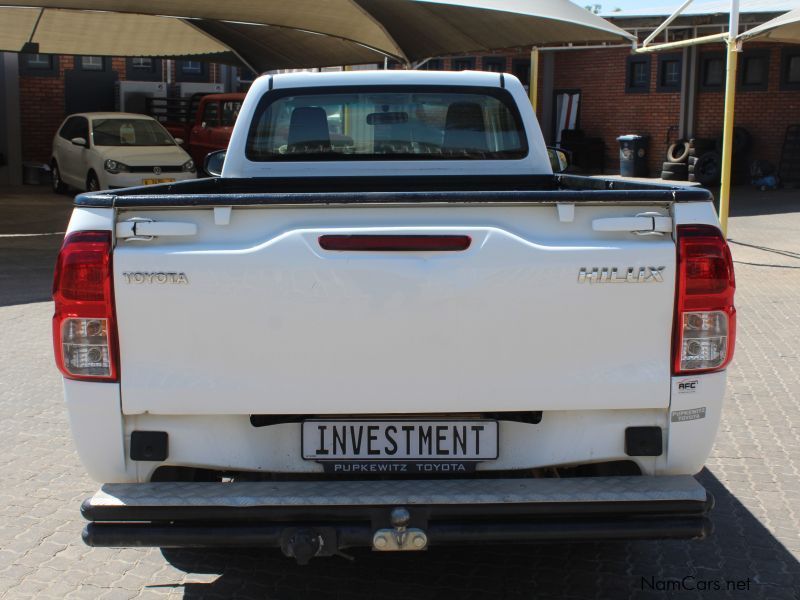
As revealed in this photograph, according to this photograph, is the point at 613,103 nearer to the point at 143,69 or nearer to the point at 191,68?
the point at 191,68

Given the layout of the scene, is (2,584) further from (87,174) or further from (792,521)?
(87,174)

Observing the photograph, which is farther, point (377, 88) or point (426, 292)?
point (377, 88)

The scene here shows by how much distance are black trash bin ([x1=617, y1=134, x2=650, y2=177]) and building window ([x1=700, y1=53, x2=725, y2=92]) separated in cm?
198

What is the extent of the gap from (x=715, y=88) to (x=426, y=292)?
25.2m

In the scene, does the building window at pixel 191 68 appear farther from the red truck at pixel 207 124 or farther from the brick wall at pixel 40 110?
the brick wall at pixel 40 110

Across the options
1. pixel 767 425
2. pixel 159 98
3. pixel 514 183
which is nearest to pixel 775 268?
pixel 767 425

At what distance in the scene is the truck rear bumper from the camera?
125 inches

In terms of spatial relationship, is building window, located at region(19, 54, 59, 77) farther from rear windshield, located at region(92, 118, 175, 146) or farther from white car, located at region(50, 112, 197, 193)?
rear windshield, located at region(92, 118, 175, 146)

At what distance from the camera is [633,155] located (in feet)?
88.9

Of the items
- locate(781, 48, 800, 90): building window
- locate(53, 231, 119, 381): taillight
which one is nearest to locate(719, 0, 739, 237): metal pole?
locate(53, 231, 119, 381): taillight

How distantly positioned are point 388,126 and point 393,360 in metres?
2.51

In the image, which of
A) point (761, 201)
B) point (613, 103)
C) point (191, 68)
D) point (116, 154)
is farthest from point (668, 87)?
point (116, 154)

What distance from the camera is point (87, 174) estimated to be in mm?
21172

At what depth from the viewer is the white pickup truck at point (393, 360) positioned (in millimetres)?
3221
